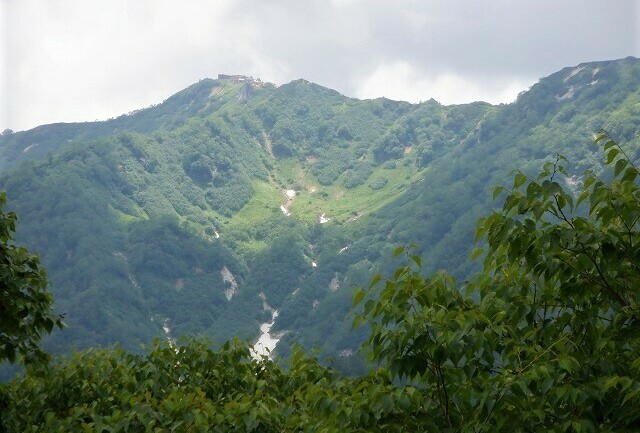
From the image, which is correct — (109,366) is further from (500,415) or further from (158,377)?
(500,415)

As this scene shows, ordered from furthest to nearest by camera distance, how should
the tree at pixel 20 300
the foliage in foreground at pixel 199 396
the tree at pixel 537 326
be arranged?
1. the tree at pixel 20 300
2. the foliage in foreground at pixel 199 396
3. the tree at pixel 537 326

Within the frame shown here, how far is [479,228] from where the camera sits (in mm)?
12953

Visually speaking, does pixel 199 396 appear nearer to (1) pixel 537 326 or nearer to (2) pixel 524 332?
(2) pixel 524 332

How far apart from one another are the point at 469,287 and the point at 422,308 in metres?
1.67

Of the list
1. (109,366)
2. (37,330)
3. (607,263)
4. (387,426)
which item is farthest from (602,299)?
(109,366)

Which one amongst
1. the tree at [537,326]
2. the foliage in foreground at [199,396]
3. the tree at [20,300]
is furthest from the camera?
the tree at [20,300]

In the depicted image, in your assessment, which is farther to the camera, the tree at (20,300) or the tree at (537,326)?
the tree at (20,300)

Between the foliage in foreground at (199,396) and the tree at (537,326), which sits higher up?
the tree at (537,326)

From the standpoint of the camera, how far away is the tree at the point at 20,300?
15.4m

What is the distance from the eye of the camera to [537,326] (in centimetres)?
1326

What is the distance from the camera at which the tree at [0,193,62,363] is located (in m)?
15.4

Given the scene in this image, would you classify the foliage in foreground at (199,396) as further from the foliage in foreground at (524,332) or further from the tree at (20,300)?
the tree at (20,300)

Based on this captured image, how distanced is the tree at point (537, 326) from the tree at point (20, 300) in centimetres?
632

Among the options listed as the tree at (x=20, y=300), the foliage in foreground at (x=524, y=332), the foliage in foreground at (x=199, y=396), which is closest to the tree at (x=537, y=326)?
the foliage in foreground at (x=524, y=332)
